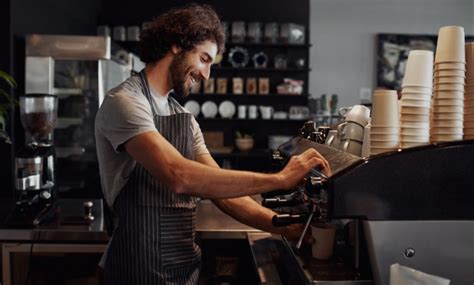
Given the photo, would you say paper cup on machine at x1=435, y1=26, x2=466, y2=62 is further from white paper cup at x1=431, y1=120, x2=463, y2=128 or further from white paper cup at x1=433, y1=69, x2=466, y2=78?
white paper cup at x1=431, y1=120, x2=463, y2=128

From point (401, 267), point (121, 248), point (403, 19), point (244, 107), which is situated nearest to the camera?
point (401, 267)

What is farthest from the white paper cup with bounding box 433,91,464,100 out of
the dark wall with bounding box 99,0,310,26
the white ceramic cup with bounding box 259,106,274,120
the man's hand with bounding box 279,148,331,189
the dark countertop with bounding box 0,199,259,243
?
the dark wall with bounding box 99,0,310,26

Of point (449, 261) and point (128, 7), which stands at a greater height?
point (128, 7)

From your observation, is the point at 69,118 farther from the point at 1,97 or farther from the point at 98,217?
the point at 98,217

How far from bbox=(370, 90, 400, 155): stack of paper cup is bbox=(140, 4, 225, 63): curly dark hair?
0.61 metres

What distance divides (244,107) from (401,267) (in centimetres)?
439

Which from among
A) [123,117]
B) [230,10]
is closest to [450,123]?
[123,117]

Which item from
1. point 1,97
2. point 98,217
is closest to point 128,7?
point 1,97

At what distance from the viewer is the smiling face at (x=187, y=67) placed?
4.86ft

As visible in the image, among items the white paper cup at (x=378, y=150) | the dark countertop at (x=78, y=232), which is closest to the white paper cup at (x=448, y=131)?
the white paper cup at (x=378, y=150)

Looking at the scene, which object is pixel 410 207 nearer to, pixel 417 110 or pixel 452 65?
pixel 417 110

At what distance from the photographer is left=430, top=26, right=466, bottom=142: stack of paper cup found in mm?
1146

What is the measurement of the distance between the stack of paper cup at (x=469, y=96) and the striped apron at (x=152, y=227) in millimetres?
768

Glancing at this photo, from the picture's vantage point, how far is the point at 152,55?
152 cm
